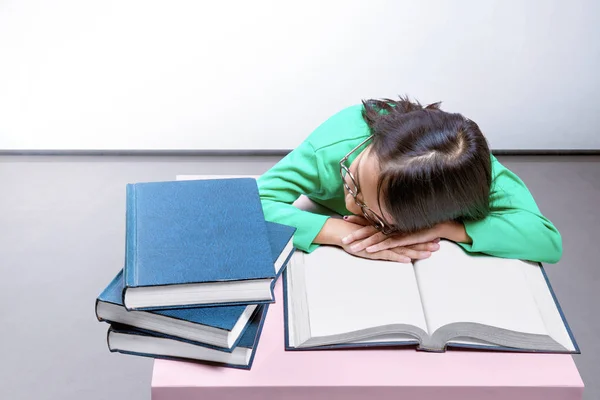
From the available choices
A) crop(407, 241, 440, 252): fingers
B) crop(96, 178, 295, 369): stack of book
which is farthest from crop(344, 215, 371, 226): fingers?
crop(96, 178, 295, 369): stack of book

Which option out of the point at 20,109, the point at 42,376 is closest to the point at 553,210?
the point at 42,376

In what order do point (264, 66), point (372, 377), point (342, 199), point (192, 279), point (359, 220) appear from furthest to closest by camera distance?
point (264, 66), point (342, 199), point (359, 220), point (372, 377), point (192, 279)

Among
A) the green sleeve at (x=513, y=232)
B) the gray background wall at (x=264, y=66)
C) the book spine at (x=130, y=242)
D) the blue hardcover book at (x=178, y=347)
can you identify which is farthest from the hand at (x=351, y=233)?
the gray background wall at (x=264, y=66)

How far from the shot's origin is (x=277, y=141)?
2.58m

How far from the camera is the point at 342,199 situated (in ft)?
4.98

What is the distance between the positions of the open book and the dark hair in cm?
10

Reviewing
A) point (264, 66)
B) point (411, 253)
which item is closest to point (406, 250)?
point (411, 253)

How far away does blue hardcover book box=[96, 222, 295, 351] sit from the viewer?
3.45 ft

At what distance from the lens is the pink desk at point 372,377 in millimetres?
1114

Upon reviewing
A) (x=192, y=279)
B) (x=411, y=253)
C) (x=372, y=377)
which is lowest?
(x=372, y=377)

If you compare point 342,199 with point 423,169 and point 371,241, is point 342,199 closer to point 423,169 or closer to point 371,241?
point 371,241

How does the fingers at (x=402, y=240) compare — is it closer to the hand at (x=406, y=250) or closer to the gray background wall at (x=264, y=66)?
the hand at (x=406, y=250)

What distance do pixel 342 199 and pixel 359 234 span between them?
219 mm

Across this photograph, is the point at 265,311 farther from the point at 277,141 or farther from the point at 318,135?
the point at 277,141
